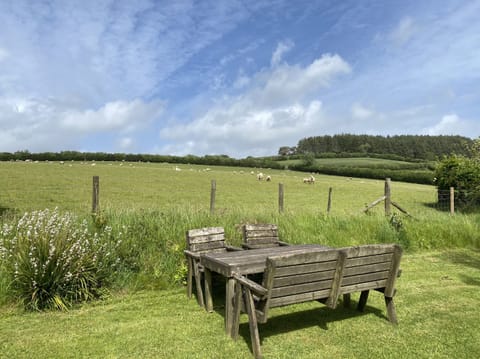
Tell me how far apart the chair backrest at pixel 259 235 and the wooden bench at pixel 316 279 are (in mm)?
2686

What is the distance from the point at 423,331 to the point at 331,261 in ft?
5.74

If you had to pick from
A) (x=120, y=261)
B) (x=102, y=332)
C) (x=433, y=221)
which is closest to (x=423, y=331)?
(x=102, y=332)

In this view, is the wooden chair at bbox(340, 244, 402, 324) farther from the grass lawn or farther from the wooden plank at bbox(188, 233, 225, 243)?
the wooden plank at bbox(188, 233, 225, 243)

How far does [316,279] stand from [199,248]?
2.71 metres

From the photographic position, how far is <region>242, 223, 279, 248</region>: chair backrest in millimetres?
7387

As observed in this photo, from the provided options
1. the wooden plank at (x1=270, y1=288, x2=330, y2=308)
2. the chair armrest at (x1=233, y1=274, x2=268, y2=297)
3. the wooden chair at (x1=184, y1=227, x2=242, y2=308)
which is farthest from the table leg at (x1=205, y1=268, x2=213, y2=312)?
the wooden plank at (x1=270, y1=288, x2=330, y2=308)

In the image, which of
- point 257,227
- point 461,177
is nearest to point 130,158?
point 461,177

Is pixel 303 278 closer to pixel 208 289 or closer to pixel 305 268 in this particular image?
pixel 305 268

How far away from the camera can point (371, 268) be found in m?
4.95

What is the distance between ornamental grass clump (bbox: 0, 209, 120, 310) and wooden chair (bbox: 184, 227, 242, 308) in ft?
4.47

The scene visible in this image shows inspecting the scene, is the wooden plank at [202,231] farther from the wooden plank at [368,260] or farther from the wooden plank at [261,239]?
the wooden plank at [368,260]

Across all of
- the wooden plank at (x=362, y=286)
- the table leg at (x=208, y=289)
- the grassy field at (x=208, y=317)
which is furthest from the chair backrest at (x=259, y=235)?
the wooden plank at (x=362, y=286)

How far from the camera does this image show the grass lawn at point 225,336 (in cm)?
438

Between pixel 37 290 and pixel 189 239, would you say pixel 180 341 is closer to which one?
pixel 189 239
